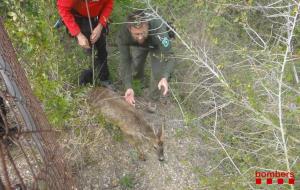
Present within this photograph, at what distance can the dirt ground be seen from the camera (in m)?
3.81

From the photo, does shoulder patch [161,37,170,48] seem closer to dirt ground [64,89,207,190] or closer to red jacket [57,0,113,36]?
red jacket [57,0,113,36]

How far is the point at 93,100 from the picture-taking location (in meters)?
4.06

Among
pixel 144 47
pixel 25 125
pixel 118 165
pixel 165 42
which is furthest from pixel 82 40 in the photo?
pixel 25 125

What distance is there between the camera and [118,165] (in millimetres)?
3934

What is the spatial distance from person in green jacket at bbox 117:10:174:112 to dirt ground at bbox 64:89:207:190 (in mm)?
457

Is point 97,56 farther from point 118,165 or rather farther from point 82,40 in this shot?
point 118,165

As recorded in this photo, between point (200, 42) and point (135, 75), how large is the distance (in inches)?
39.3

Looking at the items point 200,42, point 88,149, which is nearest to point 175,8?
point 200,42

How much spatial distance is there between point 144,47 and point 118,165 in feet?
3.92

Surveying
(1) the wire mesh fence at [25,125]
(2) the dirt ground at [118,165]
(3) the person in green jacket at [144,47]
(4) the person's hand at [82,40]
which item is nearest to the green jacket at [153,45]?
(3) the person in green jacket at [144,47]

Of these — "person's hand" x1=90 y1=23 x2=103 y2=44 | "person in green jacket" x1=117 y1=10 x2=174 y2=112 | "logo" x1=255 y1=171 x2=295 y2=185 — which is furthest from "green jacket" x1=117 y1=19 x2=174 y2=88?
"logo" x1=255 y1=171 x2=295 y2=185

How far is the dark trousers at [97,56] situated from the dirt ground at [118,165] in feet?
1.99

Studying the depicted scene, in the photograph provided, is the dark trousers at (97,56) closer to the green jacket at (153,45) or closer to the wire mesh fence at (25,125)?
the green jacket at (153,45)

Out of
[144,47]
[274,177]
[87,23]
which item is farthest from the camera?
[144,47]
